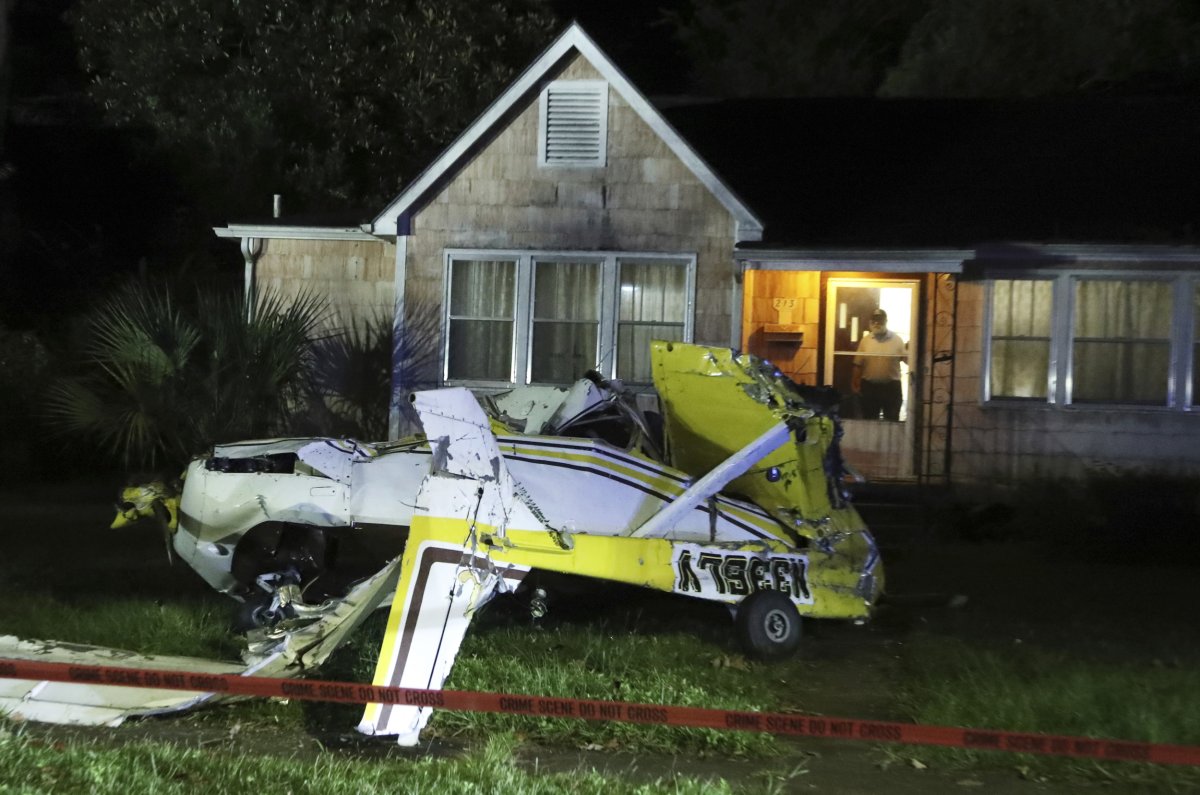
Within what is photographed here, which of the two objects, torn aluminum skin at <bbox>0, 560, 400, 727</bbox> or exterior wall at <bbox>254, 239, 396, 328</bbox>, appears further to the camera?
exterior wall at <bbox>254, 239, 396, 328</bbox>

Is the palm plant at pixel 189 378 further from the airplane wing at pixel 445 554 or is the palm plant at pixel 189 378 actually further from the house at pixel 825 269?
the airplane wing at pixel 445 554

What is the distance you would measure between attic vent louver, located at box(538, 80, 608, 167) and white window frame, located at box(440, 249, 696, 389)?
99cm

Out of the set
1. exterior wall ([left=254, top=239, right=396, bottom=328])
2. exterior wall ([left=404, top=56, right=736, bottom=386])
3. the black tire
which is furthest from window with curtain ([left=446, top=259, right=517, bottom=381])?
the black tire

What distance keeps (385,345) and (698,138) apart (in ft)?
15.1

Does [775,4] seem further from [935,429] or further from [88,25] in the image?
[935,429]

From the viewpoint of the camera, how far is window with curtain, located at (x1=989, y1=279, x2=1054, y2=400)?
14.1 meters

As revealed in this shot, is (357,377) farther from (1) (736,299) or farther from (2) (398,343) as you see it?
(1) (736,299)

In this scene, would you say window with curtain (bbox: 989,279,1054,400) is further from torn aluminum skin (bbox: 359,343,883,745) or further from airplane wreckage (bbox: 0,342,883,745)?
torn aluminum skin (bbox: 359,343,883,745)

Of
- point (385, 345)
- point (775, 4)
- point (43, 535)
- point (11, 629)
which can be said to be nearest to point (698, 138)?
point (385, 345)

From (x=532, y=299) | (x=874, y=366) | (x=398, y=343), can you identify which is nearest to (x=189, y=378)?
(x=398, y=343)

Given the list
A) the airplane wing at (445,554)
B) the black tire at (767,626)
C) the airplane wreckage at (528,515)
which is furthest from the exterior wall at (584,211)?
the airplane wing at (445,554)

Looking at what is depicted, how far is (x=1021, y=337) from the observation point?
14133 millimetres

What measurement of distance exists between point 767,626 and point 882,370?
7311mm

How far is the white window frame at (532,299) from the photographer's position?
14.4m
